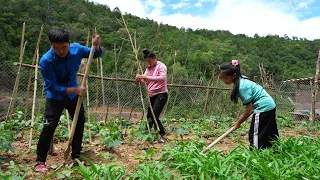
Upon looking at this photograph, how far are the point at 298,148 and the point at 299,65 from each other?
22389 millimetres

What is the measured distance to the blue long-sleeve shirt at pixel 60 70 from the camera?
8.11 ft

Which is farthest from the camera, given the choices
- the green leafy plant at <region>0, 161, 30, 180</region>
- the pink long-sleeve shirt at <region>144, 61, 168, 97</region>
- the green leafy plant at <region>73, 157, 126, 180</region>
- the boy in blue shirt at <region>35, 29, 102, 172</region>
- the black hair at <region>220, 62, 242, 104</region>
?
the pink long-sleeve shirt at <region>144, 61, 168, 97</region>

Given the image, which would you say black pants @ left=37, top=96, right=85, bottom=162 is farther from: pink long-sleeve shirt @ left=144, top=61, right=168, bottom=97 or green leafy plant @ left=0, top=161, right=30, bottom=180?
pink long-sleeve shirt @ left=144, top=61, right=168, bottom=97

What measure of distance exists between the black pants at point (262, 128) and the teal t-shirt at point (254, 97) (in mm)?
59

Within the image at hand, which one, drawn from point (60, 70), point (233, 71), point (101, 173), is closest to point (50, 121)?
point (60, 70)

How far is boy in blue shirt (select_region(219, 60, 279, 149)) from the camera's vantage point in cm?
270

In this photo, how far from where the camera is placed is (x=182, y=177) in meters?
2.13

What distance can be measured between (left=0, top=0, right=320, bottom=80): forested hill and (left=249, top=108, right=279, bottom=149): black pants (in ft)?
17.6

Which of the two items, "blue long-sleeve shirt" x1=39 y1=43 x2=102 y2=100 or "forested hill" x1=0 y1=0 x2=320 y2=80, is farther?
"forested hill" x1=0 y1=0 x2=320 y2=80

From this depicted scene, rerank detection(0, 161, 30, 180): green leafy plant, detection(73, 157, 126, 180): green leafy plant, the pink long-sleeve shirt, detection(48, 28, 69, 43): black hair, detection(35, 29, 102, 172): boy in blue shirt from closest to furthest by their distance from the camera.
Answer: detection(0, 161, 30, 180): green leafy plant
detection(73, 157, 126, 180): green leafy plant
detection(48, 28, 69, 43): black hair
detection(35, 29, 102, 172): boy in blue shirt
the pink long-sleeve shirt

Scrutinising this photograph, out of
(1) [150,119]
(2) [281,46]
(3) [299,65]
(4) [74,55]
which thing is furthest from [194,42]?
(4) [74,55]

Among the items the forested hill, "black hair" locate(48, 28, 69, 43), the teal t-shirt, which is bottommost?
the teal t-shirt

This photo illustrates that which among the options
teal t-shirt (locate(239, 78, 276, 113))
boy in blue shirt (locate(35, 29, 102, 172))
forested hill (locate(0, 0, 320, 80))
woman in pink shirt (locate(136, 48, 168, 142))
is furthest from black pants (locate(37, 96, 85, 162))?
forested hill (locate(0, 0, 320, 80))

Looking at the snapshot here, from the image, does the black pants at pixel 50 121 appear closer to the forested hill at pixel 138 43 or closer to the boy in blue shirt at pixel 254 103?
the boy in blue shirt at pixel 254 103
